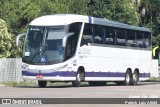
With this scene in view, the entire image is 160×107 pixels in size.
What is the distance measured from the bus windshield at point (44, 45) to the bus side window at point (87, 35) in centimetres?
164

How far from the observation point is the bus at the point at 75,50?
102 feet

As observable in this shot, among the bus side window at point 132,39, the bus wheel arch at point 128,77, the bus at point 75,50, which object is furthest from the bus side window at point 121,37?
the bus wheel arch at point 128,77

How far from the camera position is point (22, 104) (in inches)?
706

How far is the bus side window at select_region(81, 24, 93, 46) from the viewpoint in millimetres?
32391

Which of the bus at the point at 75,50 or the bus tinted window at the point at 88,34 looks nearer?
the bus at the point at 75,50

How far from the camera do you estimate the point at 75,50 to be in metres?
31.7

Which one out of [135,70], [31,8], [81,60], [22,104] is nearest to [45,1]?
[31,8]

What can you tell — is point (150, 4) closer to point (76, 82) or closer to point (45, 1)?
point (45, 1)

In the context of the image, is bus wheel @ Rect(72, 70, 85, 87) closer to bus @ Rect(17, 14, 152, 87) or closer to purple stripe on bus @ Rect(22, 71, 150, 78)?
bus @ Rect(17, 14, 152, 87)

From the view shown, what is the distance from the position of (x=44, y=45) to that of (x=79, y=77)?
2767 mm

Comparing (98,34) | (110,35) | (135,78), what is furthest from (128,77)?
(98,34)

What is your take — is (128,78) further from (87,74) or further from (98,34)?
(87,74)

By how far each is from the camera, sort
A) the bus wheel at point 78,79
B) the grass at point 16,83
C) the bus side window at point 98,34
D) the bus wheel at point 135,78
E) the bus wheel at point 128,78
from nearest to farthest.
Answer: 1. the bus wheel at point 78,79
2. the bus side window at point 98,34
3. the grass at point 16,83
4. the bus wheel at point 128,78
5. the bus wheel at point 135,78

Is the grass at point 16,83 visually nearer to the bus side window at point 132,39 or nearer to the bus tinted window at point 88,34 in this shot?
the bus tinted window at point 88,34
